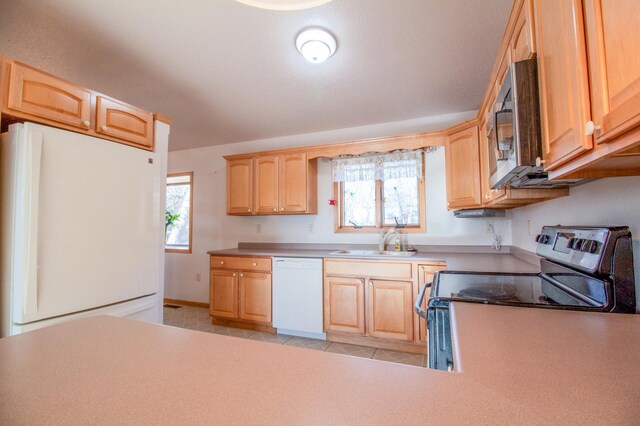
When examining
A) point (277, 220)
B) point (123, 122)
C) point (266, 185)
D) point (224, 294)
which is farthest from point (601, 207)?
point (224, 294)

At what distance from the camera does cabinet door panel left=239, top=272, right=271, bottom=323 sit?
313 cm

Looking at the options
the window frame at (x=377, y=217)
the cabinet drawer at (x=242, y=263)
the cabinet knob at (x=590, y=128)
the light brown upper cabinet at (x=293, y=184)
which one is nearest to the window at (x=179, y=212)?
the cabinet drawer at (x=242, y=263)

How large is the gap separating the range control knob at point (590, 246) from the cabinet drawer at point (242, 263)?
8.65 ft

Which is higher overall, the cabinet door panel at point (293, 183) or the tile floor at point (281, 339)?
the cabinet door panel at point (293, 183)

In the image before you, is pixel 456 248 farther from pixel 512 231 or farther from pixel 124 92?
pixel 124 92

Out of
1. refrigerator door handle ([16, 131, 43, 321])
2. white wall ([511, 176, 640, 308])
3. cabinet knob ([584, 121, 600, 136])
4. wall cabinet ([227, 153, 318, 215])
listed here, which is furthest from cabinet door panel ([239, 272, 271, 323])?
cabinet knob ([584, 121, 600, 136])

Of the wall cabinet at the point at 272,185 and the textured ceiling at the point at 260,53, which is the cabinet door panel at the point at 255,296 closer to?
the wall cabinet at the point at 272,185

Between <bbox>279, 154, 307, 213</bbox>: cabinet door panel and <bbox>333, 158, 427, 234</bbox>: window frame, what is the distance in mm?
444

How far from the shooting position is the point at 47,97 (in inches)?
60.7

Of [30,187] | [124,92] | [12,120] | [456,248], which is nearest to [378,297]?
[456,248]

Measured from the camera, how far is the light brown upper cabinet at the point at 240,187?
3637 mm

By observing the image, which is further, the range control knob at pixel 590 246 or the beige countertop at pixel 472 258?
the beige countertop at pixel 472 258

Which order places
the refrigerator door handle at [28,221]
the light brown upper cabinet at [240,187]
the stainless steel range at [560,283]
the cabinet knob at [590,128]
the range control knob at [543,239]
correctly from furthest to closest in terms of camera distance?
the light brown upper cabinet at [240,187] → the range control knob at [543,239] → the refrigerator door handle at [28,221] → the stainless steel range at [560,283] → the cabinet knob at [590,128]

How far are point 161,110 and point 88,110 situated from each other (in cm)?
140
